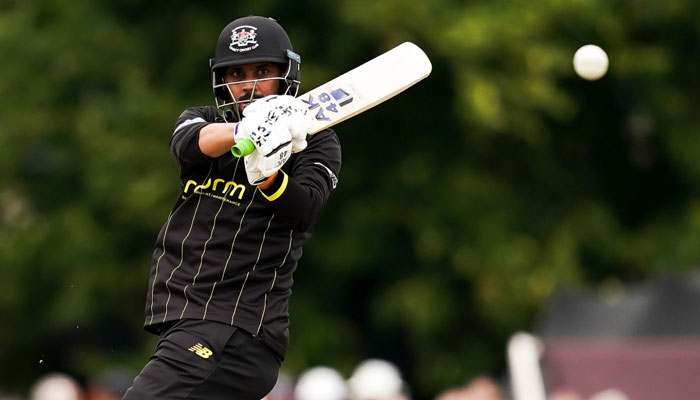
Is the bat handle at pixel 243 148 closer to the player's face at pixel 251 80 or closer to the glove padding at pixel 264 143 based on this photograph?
the glove padding at pixel 264 143

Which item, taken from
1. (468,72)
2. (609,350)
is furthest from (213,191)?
(468,72)

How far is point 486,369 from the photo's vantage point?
14.0 metres

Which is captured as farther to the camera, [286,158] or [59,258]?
[59,258]

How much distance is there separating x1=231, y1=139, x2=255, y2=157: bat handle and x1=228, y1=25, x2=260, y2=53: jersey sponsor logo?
48 centimetres

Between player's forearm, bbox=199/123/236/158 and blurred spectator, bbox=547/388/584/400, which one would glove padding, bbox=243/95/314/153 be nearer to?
player's forearm, bbox=199/123/236/158

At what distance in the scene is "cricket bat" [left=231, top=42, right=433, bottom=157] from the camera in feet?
15.5

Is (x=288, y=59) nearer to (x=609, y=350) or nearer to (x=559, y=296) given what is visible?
(x=609, y=350)

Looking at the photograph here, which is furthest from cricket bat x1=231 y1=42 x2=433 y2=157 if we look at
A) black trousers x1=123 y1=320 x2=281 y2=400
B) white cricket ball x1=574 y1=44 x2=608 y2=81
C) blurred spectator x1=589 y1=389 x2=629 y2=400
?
blurred spectator x1=589 y1=389 x2=629 y2=400

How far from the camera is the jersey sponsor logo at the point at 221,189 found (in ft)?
14.5

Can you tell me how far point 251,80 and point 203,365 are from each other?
1000 millimetres

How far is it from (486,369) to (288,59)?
9851 mm

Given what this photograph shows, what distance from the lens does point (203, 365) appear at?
427 cm

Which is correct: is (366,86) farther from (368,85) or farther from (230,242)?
(230,242)

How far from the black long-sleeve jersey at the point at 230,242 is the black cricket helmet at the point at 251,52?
17cm
